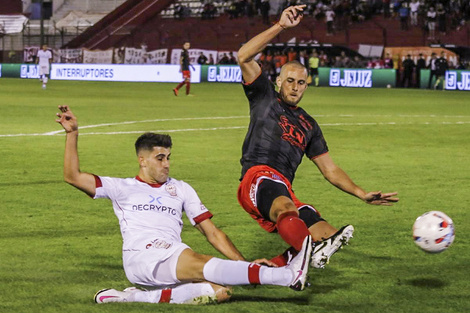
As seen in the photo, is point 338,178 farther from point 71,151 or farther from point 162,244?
point 71,151

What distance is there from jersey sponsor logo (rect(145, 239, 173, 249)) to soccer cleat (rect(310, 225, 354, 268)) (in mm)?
1095

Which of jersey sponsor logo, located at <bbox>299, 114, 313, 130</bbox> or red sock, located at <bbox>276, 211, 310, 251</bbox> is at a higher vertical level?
jersey sponsor logo, located at <bbox>299, 114, 313, 130</bbox>

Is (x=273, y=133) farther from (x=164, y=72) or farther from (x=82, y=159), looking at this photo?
(x=164, y=72)

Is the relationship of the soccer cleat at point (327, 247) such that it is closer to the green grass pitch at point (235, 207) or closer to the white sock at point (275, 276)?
the green grass pitch at point (235, 207)

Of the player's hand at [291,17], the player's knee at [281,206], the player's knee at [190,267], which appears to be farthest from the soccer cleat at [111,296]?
the player's hand at [291,17]

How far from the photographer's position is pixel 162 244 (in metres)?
6.03

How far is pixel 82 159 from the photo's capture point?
14.6 meters

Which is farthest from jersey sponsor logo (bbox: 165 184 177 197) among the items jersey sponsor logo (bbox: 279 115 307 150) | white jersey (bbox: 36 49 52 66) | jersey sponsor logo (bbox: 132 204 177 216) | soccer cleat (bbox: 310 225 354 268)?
white jersey (bbox: 36 49 52 66)

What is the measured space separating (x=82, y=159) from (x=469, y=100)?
21256mm

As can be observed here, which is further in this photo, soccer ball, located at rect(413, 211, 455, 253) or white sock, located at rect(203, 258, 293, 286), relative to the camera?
soccer ball, located at rect(413, 211, 455, 253)

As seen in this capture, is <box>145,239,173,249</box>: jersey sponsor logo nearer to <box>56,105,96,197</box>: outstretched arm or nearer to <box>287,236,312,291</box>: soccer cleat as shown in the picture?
<box>56,105,96,197</box>: outstretched arm

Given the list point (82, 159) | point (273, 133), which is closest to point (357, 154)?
point (82, 159)

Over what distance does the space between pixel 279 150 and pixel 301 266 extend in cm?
174

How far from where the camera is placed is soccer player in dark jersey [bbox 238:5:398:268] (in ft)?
22.2
